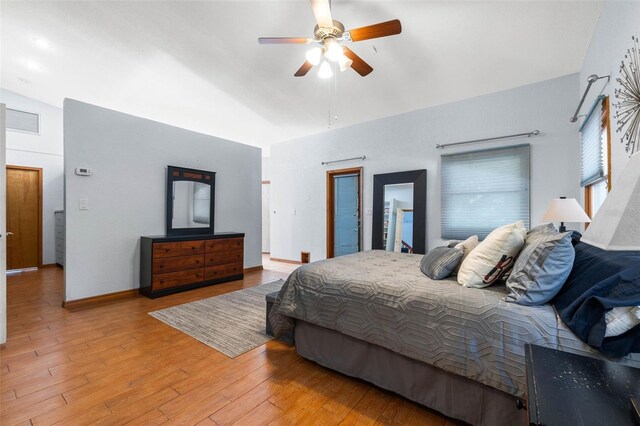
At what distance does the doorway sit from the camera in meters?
5.21

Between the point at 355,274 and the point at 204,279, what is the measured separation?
3017 mm

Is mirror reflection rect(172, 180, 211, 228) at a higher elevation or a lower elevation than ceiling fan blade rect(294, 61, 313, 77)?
lower

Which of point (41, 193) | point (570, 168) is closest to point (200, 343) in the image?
point (570, 168)

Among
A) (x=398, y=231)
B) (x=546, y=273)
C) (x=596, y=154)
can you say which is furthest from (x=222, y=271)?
(x=596, y=154)

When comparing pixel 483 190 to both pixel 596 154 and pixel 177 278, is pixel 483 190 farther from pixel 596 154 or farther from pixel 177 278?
pixel 177 278

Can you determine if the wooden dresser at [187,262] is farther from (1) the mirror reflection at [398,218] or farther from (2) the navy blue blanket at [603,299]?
(2) the navy blue blanket at [603,299]

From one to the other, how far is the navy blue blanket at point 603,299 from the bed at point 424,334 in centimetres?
7

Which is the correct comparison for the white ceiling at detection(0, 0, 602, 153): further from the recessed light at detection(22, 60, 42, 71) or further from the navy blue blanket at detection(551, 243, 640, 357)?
the navy blue blanket at detection(551, 243, 640, 357)

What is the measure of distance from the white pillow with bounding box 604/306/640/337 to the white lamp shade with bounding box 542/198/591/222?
6.31 ft

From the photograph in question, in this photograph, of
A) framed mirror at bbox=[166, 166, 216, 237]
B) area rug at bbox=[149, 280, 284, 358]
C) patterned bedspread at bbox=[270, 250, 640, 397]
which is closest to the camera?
patterned bedspread at bbox=[270, 250, 640, 397]

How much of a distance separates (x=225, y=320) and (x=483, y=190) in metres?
3.76

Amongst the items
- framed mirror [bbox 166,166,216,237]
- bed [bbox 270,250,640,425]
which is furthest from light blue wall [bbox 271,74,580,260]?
bed [bbox 270,250,640,425]

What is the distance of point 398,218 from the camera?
15.2 ft

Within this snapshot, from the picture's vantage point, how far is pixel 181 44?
296 cm
